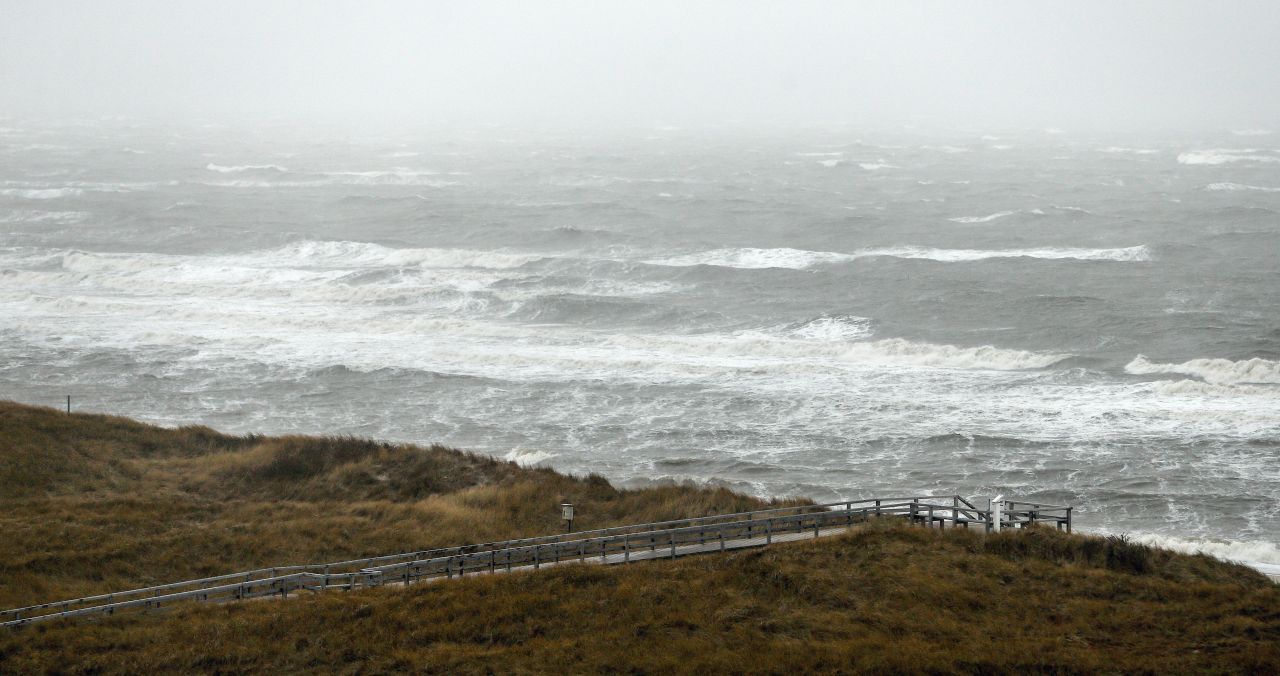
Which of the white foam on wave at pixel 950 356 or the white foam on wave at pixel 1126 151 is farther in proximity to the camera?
the white foam on wave at pixel 1126 151

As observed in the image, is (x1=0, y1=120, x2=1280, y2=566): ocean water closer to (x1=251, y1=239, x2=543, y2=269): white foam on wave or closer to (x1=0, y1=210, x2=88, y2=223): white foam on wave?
(x1=251, y1=239, x2=543, y2=269): white foam on wave

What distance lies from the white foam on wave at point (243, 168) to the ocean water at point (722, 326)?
474 inches

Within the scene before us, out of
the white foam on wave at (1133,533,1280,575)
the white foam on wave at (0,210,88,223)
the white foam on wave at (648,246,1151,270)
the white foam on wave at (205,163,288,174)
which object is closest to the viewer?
the white foam on wave at (1133,533,1280,575)

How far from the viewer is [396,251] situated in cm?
6394

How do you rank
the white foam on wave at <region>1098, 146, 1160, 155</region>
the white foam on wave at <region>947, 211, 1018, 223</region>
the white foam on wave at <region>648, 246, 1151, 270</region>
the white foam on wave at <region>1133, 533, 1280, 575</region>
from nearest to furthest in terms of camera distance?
the white foam on wave at <region>1133, 533, 1280, 575</region> < the white foam on wave at <region>648, 246, 1151, 270</region> < the white foam on wave at <region>947, 211, 1018, 223</region> < the white foam on wave at <region>1098, 146, 1160, 155</region>

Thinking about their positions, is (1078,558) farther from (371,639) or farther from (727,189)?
(727,189)

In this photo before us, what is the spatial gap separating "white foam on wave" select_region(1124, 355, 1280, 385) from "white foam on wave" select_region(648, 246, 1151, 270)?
21101 mm

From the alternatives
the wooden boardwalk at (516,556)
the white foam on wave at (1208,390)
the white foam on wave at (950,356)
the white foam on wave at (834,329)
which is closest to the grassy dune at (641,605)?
the wooden boardwalk at (516,556)

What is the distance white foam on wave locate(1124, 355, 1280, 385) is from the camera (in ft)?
121

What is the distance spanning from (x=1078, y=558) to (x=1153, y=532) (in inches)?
320

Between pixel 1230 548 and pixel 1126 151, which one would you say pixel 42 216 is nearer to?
pixel 1230 548

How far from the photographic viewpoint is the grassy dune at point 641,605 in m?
15.1

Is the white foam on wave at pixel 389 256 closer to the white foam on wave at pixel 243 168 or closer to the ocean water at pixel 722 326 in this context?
the ocean water at pixel 722 326

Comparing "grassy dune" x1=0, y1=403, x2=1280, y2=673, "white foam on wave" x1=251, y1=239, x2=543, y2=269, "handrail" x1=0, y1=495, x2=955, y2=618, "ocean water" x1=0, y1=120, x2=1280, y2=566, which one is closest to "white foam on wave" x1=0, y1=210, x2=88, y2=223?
"ocean water" x1=0, y1=120, x2=1280, y2=566
